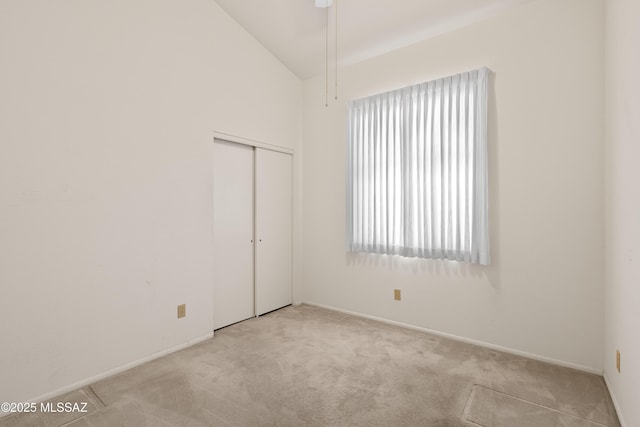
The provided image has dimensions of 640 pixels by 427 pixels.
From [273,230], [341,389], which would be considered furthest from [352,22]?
[341,389]

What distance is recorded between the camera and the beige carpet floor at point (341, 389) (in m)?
1.80

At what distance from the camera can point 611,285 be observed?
2092mm

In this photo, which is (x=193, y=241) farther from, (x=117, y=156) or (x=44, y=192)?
(x=44, y=192)

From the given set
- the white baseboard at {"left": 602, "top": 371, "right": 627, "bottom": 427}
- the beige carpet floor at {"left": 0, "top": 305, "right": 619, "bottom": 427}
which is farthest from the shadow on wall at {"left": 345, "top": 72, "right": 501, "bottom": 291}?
the white baseboard at {"left": 602, "top": 371, "right": 627, "bottom": 427}

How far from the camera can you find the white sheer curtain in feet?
8.86

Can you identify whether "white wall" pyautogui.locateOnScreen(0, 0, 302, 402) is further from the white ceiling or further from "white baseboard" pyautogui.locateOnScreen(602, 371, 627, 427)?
"white baseboard" pyautogui.locateOnScreen(602, 371, 627, 427)

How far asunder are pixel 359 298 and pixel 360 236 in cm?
70

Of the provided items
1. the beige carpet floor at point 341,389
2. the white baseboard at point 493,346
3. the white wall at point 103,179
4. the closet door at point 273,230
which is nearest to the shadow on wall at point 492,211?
the white baseboard at point 493,346

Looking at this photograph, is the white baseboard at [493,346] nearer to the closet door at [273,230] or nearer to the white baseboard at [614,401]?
the white baseboard at [614,401]

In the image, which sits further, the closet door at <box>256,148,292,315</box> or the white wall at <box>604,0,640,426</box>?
the closet door at <box>256,148,292,315</box>

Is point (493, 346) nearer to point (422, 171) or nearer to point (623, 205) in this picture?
point (623, 205)

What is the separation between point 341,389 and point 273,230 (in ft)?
6.76

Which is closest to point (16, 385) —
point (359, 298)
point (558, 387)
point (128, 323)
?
point (128, 323)

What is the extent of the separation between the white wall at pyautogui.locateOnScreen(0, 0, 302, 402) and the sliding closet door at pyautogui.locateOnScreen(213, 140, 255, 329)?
198mm
